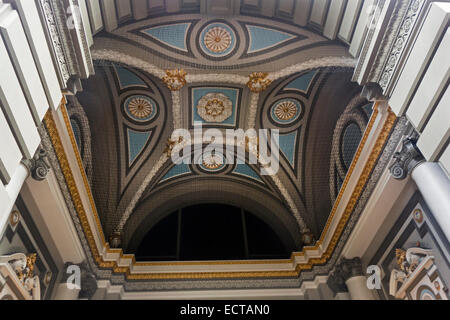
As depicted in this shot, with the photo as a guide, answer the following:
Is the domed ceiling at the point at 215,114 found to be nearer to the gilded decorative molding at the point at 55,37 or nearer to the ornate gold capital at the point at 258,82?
the ornate gold capital at the point at 258,82

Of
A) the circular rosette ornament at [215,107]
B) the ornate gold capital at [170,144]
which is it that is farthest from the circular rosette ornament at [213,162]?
the circular rosette ornament at [215,107]

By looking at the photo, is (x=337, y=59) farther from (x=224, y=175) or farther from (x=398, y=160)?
(x=224, y=175)

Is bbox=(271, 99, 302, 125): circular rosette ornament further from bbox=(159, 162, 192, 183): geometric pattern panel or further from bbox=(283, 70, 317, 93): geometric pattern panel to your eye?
bbox=(159, 162, 192, 183): geometric pattern panel

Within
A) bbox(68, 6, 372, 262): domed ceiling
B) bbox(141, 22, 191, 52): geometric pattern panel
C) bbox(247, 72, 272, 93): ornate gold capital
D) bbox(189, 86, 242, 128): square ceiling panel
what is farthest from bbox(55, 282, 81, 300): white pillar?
bbox(247, 72, 272, 93): ornate gold capital

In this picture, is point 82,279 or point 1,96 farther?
point 82,279

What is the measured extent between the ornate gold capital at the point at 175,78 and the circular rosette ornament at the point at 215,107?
0.76 m

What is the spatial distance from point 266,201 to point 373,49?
4.72 meters

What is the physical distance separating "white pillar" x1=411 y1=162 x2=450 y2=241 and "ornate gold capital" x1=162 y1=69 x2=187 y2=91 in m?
3.95

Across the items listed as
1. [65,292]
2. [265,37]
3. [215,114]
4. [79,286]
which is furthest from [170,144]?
[65,292]

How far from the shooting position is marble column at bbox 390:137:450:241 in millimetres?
3215

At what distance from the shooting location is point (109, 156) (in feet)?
22.3

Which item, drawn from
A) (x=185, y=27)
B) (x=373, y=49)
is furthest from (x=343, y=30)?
(x=185, y=27)

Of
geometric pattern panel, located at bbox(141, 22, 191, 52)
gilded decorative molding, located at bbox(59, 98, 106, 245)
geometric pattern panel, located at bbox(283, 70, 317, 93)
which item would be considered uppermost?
geometric pattern panel, located at bbox(283, 70, 317, 93)

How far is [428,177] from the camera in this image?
3508 mm
